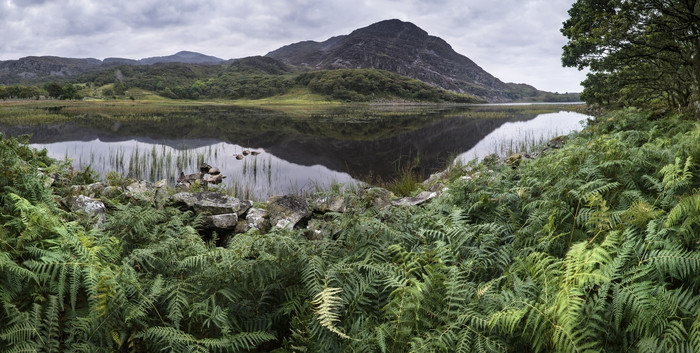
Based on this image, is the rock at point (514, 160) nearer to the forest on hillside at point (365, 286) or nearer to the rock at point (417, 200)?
the rock at point (417, 200)

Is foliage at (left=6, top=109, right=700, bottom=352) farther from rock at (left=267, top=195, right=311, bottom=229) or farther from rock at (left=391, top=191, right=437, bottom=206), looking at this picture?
rock at (left=391, top=191, right=437, bottom=206)

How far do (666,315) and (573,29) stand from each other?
67.2ft

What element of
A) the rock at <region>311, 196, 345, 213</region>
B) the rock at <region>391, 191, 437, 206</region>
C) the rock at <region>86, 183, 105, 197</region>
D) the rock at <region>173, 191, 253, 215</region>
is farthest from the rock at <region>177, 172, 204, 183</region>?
the rock at <region>391, 191, 437, 206</region>

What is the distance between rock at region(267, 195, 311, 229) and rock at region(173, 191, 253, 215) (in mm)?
755

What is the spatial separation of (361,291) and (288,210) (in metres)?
5.30

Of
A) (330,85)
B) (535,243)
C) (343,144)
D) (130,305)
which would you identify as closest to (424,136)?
(343,144)

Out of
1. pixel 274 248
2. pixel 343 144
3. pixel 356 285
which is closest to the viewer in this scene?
pixel 356 285

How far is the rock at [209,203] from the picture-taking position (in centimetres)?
759

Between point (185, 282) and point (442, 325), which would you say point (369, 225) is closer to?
point (442, 325)

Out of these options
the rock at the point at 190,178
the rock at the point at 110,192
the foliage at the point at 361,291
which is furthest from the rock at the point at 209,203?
the rock at the point at 190,178

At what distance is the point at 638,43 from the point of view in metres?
13.5

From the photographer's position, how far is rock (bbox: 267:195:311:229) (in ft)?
25.7

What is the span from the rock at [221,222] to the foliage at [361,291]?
331cm

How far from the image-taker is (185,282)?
3.24 metres
